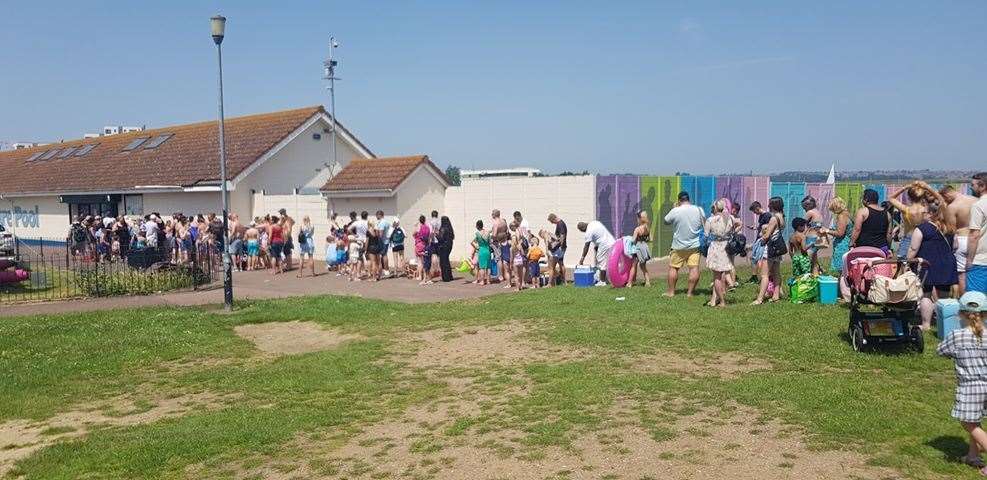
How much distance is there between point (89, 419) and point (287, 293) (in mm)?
9805

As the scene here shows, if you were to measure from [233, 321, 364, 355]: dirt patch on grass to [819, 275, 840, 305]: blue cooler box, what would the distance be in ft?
22.2

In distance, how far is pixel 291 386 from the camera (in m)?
9.21

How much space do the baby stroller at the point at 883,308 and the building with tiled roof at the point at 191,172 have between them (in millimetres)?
18561

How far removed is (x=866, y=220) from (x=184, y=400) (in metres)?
8.77

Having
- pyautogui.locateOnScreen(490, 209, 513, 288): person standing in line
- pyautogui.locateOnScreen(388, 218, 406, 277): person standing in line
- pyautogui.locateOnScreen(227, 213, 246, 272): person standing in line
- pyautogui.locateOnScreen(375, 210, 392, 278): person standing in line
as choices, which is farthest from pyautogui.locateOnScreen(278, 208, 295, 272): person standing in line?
pyautogui.locateOnScreen(490, 209, 513, 288): person standing in line

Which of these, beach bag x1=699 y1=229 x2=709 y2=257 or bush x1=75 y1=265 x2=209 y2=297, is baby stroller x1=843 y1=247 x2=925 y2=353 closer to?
beach bag x1=699 y1=229 x2=709 y2=257

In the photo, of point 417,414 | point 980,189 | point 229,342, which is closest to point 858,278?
point 980,189

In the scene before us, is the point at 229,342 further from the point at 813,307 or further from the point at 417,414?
the point at 813,307

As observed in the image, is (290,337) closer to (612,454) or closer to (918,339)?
(612,454)

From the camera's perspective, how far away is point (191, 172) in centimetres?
2886

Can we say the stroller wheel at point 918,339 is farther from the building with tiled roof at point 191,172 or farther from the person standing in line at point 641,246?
the building with tiled roof at point 191,172

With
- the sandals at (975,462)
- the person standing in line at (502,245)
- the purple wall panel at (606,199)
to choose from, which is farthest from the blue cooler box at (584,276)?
the sandals at (975,462)

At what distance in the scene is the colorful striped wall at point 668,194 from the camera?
20.6 m

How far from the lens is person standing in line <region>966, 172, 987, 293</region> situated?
8.78 metres
